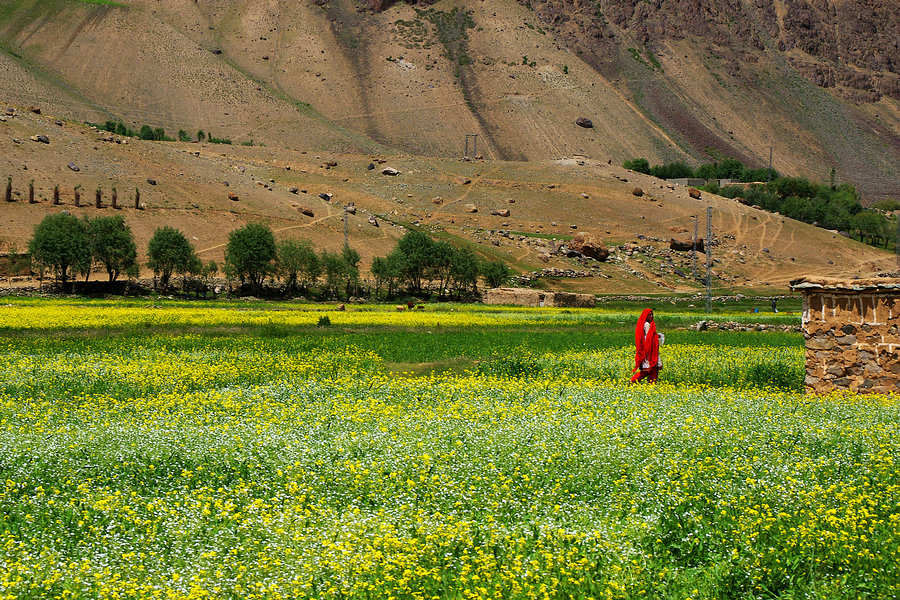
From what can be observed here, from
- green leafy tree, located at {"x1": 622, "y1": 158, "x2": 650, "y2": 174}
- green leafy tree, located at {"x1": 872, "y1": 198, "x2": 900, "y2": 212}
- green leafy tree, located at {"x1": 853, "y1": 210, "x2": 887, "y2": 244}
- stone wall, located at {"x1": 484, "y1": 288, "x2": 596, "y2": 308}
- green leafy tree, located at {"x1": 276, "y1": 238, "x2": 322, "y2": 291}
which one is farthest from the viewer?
green leafy tree, located at {"x1": 872, "y1": 198, "x2": 900, "y2": 212}

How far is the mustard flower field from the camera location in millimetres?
7395

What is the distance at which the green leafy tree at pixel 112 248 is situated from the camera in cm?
6781

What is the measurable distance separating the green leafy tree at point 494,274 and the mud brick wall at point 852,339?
2610 inches

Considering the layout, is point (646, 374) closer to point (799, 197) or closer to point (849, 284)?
point (849, 284)

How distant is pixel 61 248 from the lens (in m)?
64.2

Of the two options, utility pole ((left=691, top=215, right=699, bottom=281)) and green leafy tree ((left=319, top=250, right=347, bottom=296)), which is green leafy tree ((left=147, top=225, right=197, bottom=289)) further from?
utility pole ((left=691, top=215, right=699, bottom=281))

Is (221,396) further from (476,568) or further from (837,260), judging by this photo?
(837,260)

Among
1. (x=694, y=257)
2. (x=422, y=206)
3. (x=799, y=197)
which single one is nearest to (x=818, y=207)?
(x=799, y=197)

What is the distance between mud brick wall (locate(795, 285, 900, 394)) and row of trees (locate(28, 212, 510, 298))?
191ft

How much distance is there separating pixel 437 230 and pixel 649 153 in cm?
8863

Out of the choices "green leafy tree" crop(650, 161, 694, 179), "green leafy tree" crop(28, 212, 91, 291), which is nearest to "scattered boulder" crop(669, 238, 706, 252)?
"green leafy tree" crop(650, 161, 694, 179)

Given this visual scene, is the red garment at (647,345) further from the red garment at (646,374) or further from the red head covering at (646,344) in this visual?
the red garment at (646,374)

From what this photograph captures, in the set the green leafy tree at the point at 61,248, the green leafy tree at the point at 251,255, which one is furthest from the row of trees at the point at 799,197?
the green leafy tree at the point at 61,248

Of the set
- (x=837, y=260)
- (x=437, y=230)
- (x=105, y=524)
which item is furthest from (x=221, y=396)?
(x=837, y=260)
